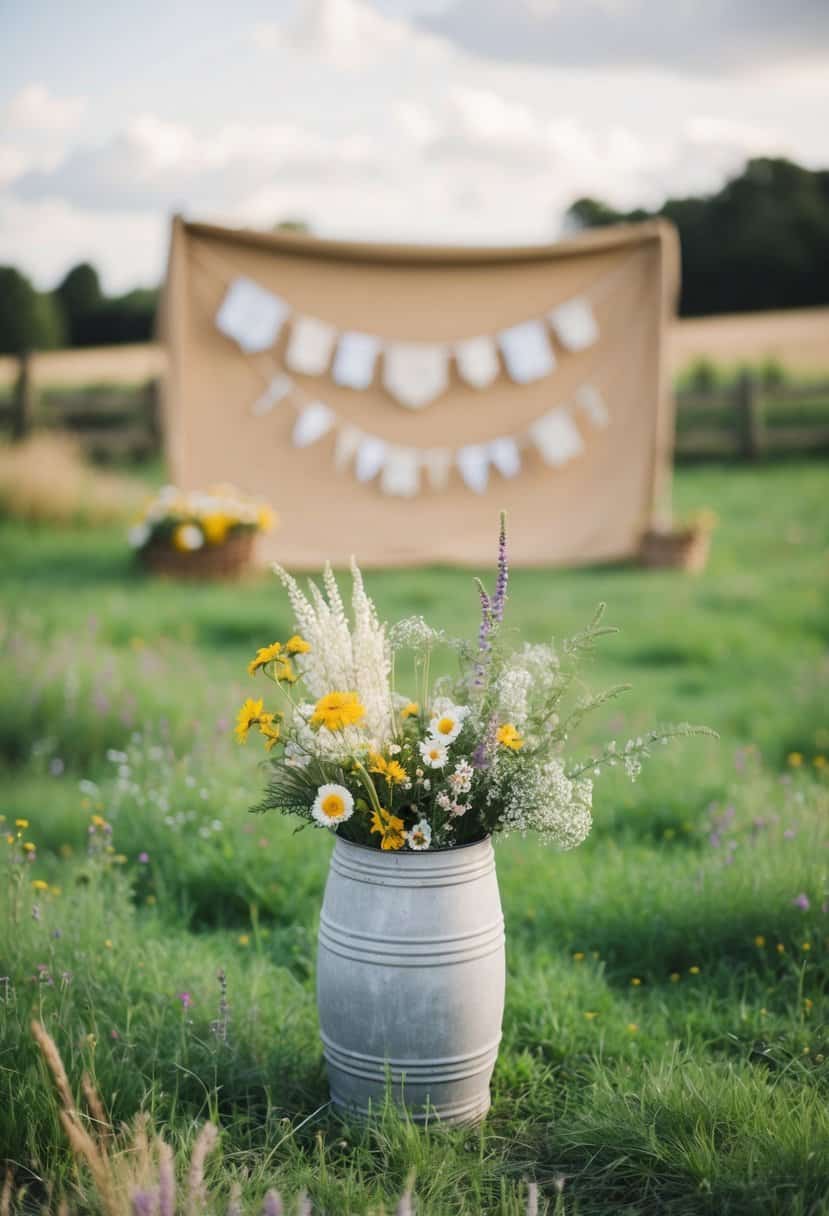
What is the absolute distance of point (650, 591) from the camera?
25.0ft

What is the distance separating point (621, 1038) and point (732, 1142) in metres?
0.54

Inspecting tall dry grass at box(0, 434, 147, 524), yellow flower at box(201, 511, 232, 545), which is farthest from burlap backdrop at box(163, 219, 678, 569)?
tall dry grass at box(0, 434, 147, 524)

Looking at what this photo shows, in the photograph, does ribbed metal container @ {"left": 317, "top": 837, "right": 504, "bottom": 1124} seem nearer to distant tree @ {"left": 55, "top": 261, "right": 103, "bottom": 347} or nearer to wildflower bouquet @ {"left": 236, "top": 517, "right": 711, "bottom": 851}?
wildflower bouquet @ {"left": 236, "top": 517, "right": 711, "bottom": 851}

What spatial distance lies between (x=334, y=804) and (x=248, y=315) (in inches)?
248

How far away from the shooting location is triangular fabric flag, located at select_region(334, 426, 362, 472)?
8.37 meters

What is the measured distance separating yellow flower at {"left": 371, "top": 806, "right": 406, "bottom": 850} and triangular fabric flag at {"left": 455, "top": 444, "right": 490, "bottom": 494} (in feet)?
21.3

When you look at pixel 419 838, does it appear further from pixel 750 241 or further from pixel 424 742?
pixel 750 241

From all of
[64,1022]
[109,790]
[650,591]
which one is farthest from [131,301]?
[64,1022]

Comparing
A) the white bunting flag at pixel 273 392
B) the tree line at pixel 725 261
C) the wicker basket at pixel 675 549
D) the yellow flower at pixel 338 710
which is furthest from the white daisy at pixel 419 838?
the tree line at pixel 725 261

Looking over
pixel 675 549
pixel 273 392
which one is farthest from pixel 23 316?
pixel 675 549

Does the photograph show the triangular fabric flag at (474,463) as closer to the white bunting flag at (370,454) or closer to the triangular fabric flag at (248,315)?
the white bunting flag at (370,454)

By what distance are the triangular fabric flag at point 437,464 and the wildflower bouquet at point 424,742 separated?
6229 mm

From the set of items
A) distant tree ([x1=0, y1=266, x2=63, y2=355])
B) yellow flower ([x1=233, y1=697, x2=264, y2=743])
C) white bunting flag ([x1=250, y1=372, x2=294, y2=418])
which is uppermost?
distant tree ([x1=0, y1=266, x2=63, y2=355])

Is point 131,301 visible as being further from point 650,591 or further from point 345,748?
point 345,748
